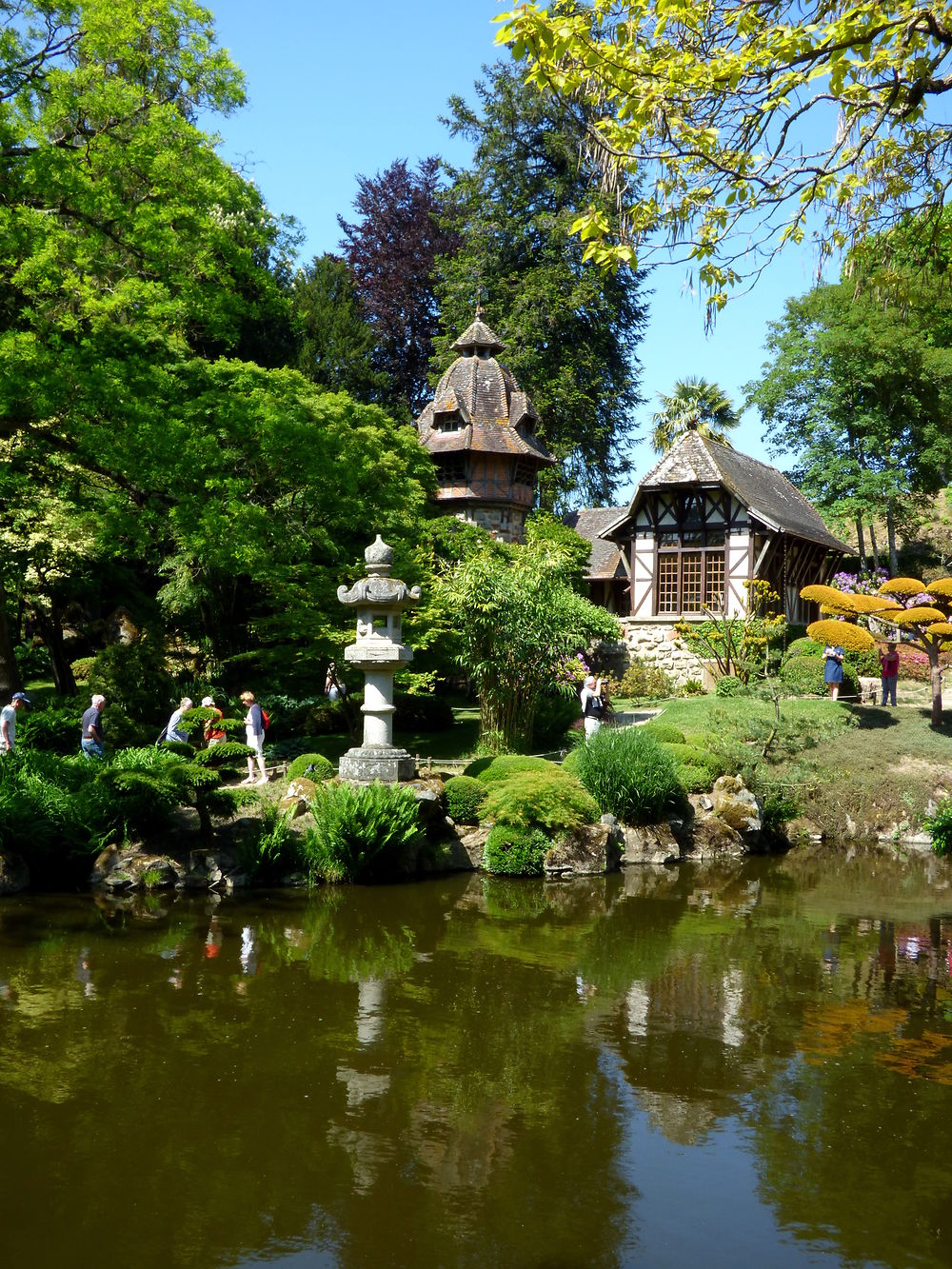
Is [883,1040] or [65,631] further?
[65,631]

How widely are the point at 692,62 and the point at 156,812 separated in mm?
10140

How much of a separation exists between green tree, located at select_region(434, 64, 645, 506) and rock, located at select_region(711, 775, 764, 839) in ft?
64.0

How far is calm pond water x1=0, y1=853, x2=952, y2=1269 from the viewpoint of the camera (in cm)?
511

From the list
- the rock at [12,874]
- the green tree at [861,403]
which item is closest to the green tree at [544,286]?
the green tree at [861,403]

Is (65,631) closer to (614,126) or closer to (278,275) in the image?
(278,275)

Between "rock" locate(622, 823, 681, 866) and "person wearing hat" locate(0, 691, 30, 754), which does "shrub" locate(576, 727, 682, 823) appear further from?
"person wearing hat" locate(0, 691, 30, 754)

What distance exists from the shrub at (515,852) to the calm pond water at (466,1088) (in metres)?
2.36

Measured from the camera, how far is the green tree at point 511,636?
18875 mm

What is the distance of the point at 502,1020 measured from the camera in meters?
8.23

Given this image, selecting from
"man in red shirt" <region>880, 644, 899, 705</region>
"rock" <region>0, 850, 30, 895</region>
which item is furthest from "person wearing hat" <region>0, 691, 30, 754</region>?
"man in red shirt" <region>880, 644, 899, 705</region>

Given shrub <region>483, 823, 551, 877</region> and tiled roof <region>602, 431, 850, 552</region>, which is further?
tiled roof <region>602, 431, 850, 552</region>

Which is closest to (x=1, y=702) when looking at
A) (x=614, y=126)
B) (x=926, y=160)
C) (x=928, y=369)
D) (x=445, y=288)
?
(x=614, y=126)

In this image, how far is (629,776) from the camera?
15102 millimetres

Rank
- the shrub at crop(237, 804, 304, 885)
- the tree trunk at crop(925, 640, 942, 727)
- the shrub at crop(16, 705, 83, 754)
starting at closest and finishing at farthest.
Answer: the shrub at crop(237, 804, 304, 885) < the shrub at crop(16, 705, 83, 754) < the tree trunk at crop(925, 640, 942, 727)
